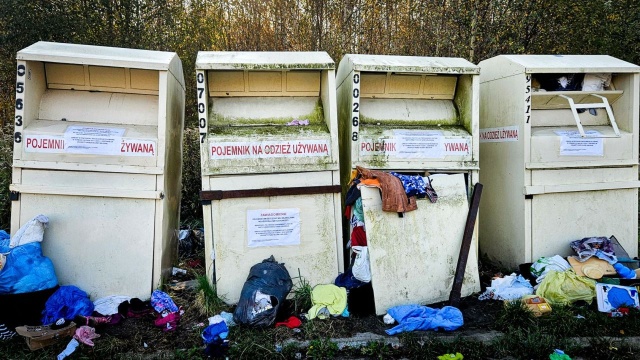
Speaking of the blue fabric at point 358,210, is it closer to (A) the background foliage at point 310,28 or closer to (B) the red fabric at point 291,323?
(B) the red fabric at point 291,323

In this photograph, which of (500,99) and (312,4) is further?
(312,4)

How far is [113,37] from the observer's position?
6223 mm

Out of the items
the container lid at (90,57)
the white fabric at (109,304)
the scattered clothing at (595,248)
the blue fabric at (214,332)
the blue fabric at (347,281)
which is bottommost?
the blue fabric at (214,332)

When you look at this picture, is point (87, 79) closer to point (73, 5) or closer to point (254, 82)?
point (254, 82)

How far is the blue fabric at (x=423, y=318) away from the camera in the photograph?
3330mm

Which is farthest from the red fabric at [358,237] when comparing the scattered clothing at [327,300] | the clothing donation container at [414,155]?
the scattered clothing at [327,300]

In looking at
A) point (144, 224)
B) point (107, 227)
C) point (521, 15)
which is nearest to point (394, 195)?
point (144, 224)

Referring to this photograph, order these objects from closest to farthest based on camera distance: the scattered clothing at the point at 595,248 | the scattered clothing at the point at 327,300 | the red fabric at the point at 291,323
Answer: the red fabric at the point at 291,323 < the scattered clothing at the point at 327,300 < the scattered clothing at the point at 595,248

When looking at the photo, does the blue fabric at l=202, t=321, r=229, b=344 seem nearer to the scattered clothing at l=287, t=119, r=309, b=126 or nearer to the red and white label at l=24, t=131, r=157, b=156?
the red and white label at l=24, t=131, r=157, b=156

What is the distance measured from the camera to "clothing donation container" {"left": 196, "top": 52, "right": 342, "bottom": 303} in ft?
12.1

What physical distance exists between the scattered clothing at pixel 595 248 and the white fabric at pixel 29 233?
4332mm

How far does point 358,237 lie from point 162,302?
1599 millimetres

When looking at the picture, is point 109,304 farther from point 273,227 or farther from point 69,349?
point 273,227

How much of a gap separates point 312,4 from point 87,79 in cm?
403
